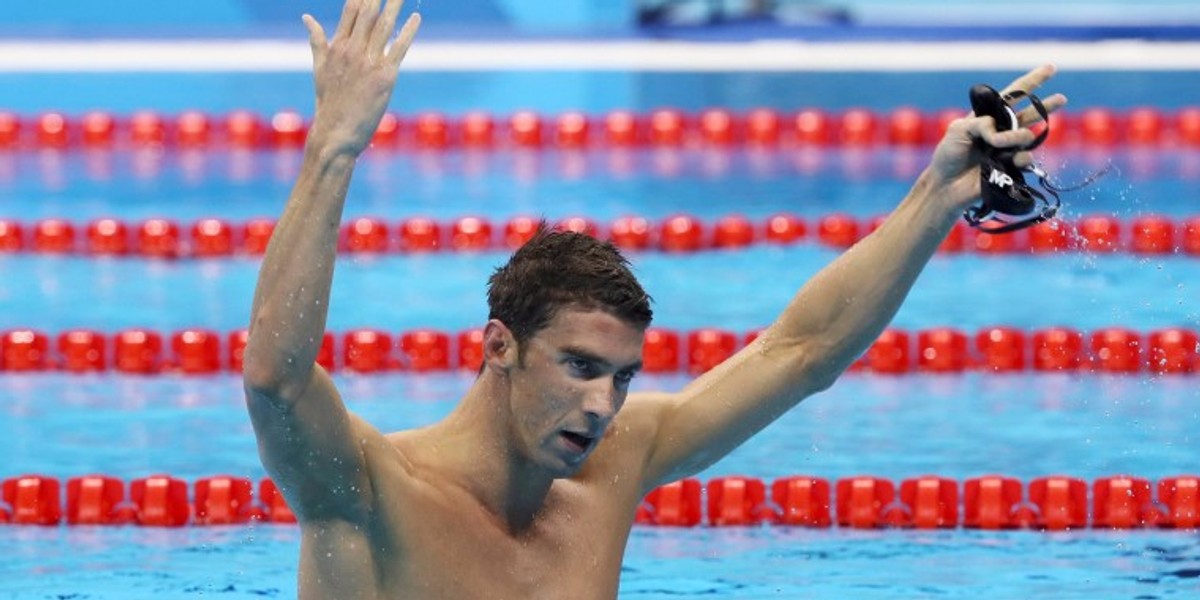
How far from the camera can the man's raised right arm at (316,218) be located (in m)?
2.42

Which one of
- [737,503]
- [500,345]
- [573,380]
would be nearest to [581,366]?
[573,380]

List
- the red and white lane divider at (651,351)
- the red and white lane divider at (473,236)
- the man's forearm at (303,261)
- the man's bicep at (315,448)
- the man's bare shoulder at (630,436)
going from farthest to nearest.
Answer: the red and white lane divider at (473,236)
the red and white lane divider at (651,351)
the man's bare shoulder at (630,436)
the man's bicep at (315,448)
the man's forearm at (303,261)

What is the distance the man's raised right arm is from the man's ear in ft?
1.02

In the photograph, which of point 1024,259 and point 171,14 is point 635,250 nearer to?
point 1024,259

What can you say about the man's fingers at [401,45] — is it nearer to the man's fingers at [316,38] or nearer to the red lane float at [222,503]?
the man's fingers at [316,38]

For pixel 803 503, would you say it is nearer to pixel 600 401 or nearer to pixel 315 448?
pixel 600 401

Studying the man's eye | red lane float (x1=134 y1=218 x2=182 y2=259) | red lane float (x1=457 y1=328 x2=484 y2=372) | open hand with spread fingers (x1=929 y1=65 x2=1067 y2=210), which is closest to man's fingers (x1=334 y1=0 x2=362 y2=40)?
the man's eye

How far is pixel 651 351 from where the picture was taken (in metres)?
7.24

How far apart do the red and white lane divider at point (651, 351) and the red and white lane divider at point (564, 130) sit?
3.57 metres

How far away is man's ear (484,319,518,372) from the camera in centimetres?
275

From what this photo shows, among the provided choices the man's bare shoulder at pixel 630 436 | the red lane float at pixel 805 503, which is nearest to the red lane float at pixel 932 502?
the red lane float at pixel 805 503

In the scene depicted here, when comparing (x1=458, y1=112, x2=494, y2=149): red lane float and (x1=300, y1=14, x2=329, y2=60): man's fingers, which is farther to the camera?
(x1=458, y1=112, x2=494, y2=149): red lane float

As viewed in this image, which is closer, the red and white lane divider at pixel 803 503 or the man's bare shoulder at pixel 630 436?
the man's bare shoulder at pixel 630 436

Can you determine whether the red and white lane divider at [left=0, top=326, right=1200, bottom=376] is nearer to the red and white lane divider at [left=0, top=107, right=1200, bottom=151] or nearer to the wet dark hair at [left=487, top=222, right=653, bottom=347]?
the red and white lane divider at [left=0, top=107, right=1200, bottom=151]
